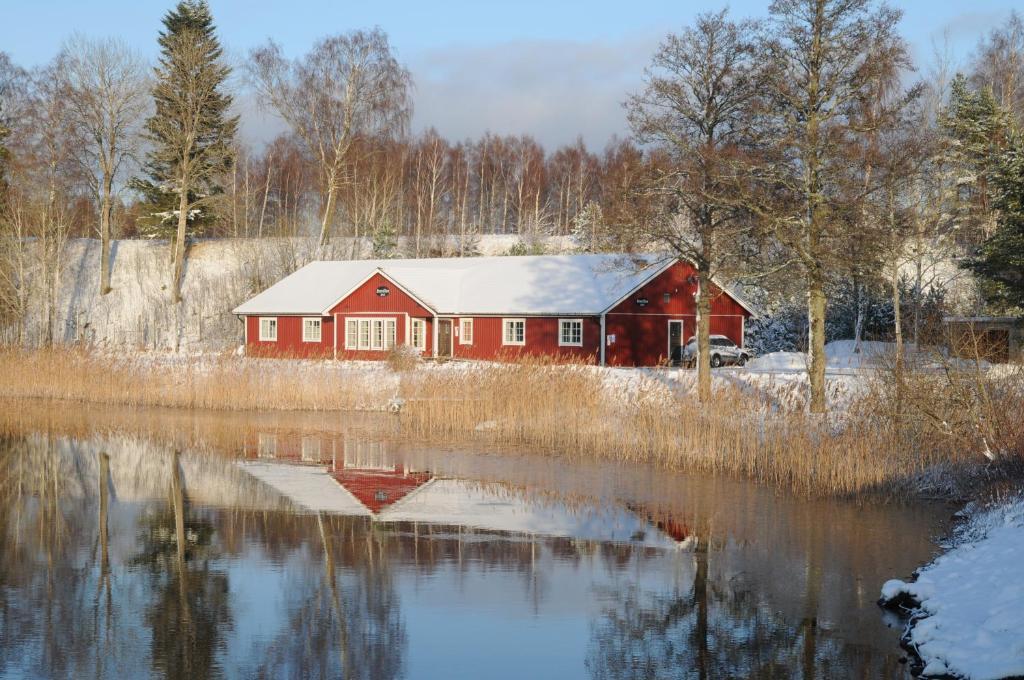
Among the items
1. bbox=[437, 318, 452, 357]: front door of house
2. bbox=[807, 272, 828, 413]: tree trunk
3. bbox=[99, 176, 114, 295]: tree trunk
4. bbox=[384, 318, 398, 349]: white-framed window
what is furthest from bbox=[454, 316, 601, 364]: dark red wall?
bbox=[99, 176, 114, 295]: tree trunk

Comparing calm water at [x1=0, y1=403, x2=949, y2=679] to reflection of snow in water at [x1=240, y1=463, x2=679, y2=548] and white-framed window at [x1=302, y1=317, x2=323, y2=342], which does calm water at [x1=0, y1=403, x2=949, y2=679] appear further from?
white-framed window at [x1=302, y1=317, x2=323, y2=342]

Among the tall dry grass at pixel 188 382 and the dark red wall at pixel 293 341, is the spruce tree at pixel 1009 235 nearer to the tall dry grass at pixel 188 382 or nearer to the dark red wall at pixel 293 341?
the tall dry grass at pixel 188 382

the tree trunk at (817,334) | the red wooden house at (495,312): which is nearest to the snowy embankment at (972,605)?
the tree trunk at (817,334)

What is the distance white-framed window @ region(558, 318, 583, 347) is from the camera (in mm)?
38125

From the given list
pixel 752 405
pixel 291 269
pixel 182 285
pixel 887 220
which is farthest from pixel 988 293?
pixel 182 285

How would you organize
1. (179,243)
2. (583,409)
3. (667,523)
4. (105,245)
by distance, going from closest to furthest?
(667,523) → (583,409) → (179,243) → (105,245)

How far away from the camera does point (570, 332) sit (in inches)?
1506

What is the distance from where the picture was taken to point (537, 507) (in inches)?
587

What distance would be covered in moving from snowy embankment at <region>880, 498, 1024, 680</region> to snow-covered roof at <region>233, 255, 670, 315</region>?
25040mm

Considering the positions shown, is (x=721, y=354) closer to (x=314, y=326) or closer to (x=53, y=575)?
(x=314, y=326)

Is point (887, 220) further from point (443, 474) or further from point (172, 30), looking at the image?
point (172, 30)

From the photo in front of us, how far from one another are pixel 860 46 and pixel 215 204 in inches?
1376

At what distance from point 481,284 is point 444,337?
2863mm

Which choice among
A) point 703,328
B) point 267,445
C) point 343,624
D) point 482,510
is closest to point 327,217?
point 703,328
